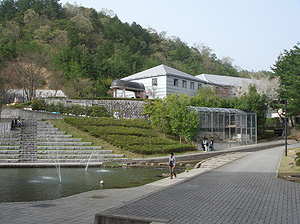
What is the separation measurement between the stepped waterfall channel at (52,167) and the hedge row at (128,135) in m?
1.96

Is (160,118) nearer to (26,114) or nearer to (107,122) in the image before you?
(107,122)

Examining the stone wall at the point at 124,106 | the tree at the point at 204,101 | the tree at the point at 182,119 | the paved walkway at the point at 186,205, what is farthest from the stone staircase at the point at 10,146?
the tree at the point at 204,101

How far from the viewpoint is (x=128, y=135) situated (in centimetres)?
2888

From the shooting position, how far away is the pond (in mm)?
11469

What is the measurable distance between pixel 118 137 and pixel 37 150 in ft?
24.4

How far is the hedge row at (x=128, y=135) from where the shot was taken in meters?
26.0

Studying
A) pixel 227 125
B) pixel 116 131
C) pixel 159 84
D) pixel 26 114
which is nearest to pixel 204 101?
pixel 227 125

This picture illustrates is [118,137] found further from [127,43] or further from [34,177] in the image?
[127,43]

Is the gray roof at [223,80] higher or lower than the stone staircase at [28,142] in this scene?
higher

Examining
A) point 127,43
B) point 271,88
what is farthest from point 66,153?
point 127,43

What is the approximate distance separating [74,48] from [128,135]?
114 ft

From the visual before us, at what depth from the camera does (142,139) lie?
28391mm

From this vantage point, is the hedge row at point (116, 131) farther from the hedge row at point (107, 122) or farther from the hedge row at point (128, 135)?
the hedge row at point (107, 122)

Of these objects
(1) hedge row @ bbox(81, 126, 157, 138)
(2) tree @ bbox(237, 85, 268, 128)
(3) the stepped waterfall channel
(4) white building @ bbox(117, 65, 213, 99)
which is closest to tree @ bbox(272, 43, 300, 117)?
(2) tree @ bbox(237, 85, 268, 128)
